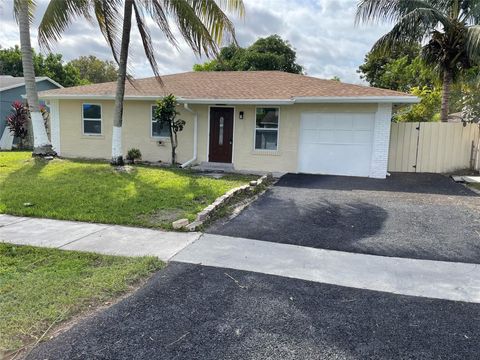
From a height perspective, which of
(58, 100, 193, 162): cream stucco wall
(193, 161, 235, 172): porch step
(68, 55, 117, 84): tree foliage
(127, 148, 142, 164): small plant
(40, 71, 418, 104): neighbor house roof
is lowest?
(193, 161, 235, 172): porch step

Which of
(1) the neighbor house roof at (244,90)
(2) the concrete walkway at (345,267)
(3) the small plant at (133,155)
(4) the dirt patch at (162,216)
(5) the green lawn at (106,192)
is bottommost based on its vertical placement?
(2) the concrete walkway at (345,267)

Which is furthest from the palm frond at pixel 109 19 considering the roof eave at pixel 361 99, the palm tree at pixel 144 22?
the roof eave at pixel 361 99

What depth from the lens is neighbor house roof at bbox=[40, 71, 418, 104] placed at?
11988mm

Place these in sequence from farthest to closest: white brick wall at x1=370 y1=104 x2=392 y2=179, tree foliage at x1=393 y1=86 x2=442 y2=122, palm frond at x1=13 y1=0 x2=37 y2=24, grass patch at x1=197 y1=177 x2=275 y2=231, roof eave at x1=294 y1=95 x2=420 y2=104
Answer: tree foliage at x1=393 y1=86 x2=442 y2=122, white brick wall at x1=370 y1=104 x2=392 y2=179, palm frond at x1=13 y1=0 x2=37 y2=24, roof eave at x1=294 y1=95 x2=420 y2=104, grass patch at x1=197 y1=177 x2=275 y2=231

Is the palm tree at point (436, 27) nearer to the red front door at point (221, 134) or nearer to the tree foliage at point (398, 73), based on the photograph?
the tree foliage at point (398, 73)

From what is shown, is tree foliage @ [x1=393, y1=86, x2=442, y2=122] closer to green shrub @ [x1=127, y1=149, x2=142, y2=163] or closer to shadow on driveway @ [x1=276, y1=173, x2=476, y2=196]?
shadow on driveway @ [x1=276, y1=173, x2=476, y2=196]

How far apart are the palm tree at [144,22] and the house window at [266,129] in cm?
340

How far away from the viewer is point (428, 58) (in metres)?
14.5

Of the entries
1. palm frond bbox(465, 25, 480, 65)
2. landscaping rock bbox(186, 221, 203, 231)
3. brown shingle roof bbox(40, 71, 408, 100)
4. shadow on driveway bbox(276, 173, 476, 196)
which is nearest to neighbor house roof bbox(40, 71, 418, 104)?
brown shingle roof bbox(40, 71, 408, 100)

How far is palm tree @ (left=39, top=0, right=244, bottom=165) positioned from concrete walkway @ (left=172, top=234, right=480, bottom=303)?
23.5 feet

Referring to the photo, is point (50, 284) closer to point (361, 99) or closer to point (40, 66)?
point (361, 99)

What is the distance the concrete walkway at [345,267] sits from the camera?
13.4ft

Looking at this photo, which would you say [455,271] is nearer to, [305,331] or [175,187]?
[305,331]

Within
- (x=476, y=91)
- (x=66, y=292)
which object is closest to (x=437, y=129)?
(x=476, y=91)
